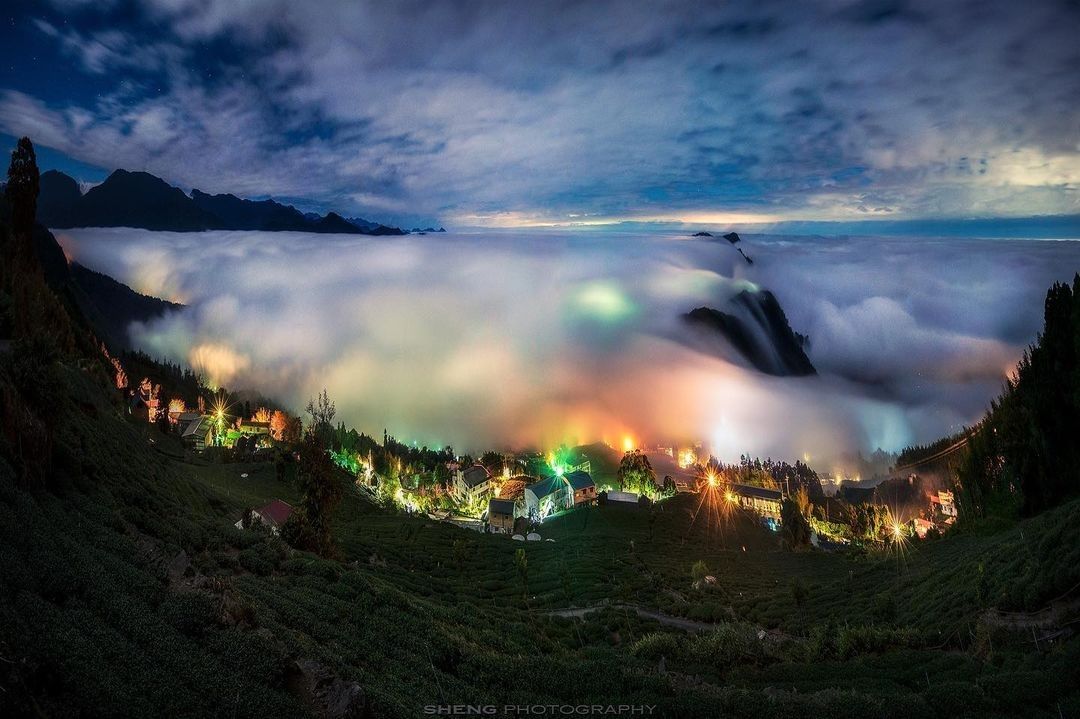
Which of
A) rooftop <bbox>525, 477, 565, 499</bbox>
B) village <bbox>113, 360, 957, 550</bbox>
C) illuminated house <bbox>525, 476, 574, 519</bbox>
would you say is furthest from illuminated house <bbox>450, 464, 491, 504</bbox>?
illuminated house <bbox>525, 476, 574, 519</bbox>

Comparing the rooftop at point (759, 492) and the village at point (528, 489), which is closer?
the village at point (528, 489)

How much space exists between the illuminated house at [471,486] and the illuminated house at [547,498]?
17901mm

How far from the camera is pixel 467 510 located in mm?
108000

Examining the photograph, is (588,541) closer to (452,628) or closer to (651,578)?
(651,578)

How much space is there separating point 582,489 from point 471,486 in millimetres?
31086

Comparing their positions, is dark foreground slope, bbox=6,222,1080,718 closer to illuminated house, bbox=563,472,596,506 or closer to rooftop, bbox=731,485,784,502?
illuminated house, bbox=563,472,596,506

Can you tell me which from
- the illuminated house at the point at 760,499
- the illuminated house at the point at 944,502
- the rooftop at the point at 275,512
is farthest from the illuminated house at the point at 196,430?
the illuminated house at the point at 944,502

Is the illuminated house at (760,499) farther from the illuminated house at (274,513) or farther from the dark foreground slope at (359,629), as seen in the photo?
the illuminated house at (274,513)

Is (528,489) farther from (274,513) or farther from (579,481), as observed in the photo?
(274,513)

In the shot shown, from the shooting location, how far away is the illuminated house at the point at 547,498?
95.2m

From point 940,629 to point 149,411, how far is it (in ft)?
357

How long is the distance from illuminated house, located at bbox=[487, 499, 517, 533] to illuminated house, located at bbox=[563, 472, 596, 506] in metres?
11.6

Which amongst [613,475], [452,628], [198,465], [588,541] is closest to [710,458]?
[613,475]

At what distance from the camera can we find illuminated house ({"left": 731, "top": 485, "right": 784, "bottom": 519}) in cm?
10339
